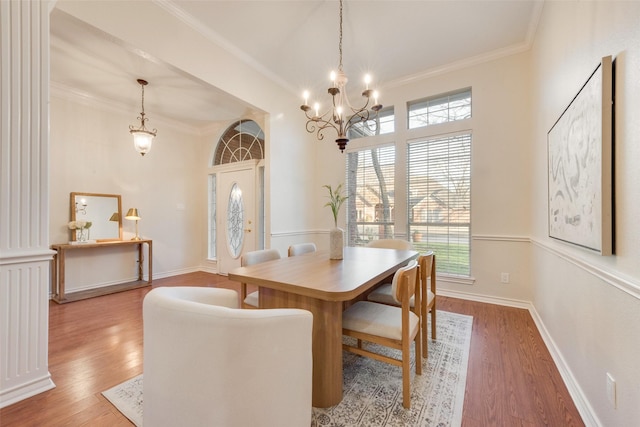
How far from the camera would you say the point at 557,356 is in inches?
76.3

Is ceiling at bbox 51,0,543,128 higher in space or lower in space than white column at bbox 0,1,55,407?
higher

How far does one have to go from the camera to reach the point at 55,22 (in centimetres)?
239

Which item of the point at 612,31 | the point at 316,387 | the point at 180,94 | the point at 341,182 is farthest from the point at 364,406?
the point at 180,94

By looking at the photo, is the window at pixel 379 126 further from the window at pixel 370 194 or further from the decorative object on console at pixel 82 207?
the decorative object on console at pixel 82 207

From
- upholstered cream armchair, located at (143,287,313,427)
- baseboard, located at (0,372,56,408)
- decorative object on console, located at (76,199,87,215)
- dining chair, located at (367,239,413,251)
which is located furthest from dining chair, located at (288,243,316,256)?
decorative object on console, located at (76,199,87,215)

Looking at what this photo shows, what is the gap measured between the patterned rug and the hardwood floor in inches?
2.4

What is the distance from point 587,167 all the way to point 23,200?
3349 millimetres

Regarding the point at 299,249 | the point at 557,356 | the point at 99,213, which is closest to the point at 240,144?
the point at 99,213

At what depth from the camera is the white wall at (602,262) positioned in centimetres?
106

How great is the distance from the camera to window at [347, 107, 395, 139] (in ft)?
13.2

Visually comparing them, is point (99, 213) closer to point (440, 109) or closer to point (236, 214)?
point (236, 214)

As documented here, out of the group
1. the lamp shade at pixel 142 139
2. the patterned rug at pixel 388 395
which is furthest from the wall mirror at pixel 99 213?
the patterned rug at pixel 388 395

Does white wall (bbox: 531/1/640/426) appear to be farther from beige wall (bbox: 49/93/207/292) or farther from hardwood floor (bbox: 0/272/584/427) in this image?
beige wall (bbox: 49/93/207/292)

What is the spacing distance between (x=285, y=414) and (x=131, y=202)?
451cm
